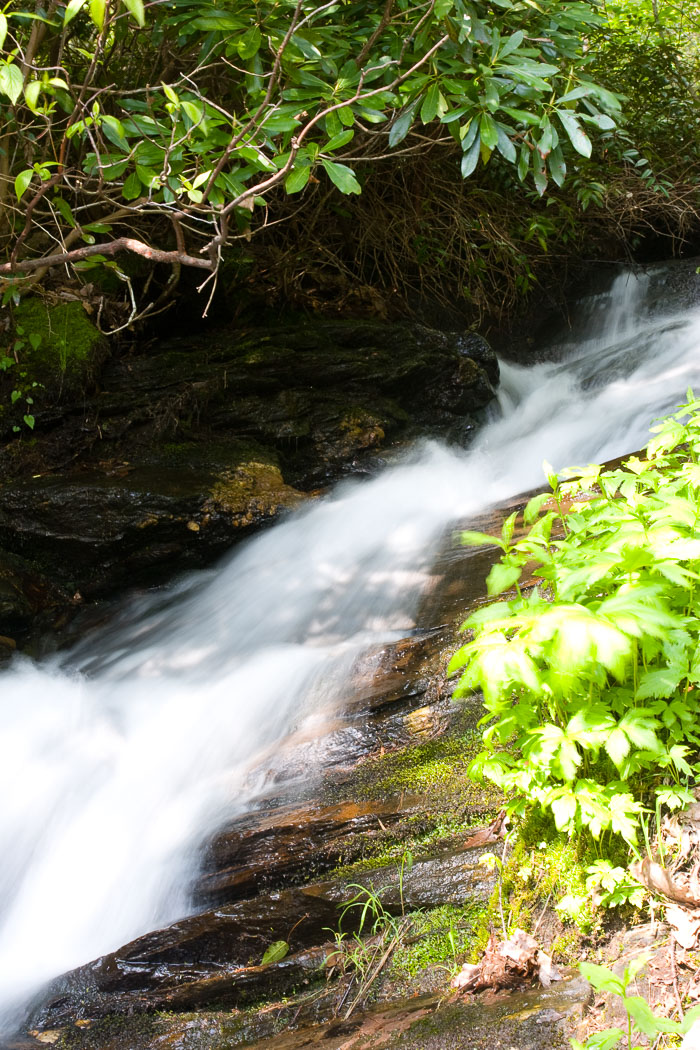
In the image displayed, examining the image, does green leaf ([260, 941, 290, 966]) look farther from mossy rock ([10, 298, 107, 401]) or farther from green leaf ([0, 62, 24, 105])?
mossy rock ([10, 298, 107, 401])

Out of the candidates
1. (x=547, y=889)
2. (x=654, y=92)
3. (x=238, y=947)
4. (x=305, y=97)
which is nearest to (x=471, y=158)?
(x=305, y=97)

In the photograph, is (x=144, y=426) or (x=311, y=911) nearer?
(x=311, y=911)

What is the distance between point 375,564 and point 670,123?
6.44 metres

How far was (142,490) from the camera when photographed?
4992 millimetres

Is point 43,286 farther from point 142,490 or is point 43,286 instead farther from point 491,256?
point 491,256

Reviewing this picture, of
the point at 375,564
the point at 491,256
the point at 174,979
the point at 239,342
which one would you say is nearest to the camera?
the point at 174,979

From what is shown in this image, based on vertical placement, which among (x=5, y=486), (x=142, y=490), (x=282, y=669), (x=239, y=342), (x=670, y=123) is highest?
(x=670, y=123)

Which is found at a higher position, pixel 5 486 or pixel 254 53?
pixel 254 53

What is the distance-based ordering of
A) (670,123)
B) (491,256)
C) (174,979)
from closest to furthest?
(174,979) → (491,256) → (670,123)

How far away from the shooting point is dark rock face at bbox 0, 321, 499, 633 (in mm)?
4906

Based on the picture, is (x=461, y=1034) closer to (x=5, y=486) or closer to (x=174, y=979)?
(x=174, y=979)

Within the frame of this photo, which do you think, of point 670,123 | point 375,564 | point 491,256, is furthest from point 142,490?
point 670,123

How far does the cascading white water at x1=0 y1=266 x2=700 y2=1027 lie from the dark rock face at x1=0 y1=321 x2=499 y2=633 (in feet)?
0.90

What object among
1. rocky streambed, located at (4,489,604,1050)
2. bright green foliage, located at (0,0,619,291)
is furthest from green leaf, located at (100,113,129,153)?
rocky streambed, located at (4,489,604,1050)
